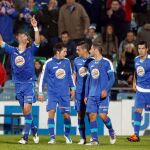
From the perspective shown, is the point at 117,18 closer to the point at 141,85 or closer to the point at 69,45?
the point at 69,45

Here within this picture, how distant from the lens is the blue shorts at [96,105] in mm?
16172

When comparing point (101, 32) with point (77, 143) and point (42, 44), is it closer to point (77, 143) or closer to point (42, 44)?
point (42, 44)

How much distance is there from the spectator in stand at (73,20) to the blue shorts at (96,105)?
6.61 metres

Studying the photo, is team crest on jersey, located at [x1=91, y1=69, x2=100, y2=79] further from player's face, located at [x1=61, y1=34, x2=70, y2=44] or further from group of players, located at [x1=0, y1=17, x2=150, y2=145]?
player's face, located at [x1=61, y1=34, x2=70, y2=44]

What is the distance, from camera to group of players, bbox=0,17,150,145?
53.4 ft

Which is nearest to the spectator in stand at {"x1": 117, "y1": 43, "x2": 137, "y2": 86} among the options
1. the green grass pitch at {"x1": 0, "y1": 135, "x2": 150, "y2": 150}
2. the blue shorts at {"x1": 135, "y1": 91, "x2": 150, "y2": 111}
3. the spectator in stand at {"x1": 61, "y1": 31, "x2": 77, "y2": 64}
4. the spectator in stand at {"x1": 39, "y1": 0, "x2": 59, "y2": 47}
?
the spectator in stand at {"x1": 61, "y1": 31, "x2": 77, "y2": 64}

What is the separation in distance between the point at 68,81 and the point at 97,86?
83cm

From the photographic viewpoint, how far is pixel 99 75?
16297mm

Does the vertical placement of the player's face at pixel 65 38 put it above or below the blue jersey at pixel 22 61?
above

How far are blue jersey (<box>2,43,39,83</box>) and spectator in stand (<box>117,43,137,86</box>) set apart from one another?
18.3 ft

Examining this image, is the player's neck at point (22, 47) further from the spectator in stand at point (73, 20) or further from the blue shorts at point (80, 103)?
the spectator in stand at point (73, 20)

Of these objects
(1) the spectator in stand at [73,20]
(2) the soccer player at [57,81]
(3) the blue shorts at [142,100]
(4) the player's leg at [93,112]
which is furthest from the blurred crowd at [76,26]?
(4) the player's leg at [93,112]

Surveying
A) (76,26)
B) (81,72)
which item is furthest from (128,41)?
(81,72)

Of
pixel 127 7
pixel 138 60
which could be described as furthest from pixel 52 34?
pixel 138 60
